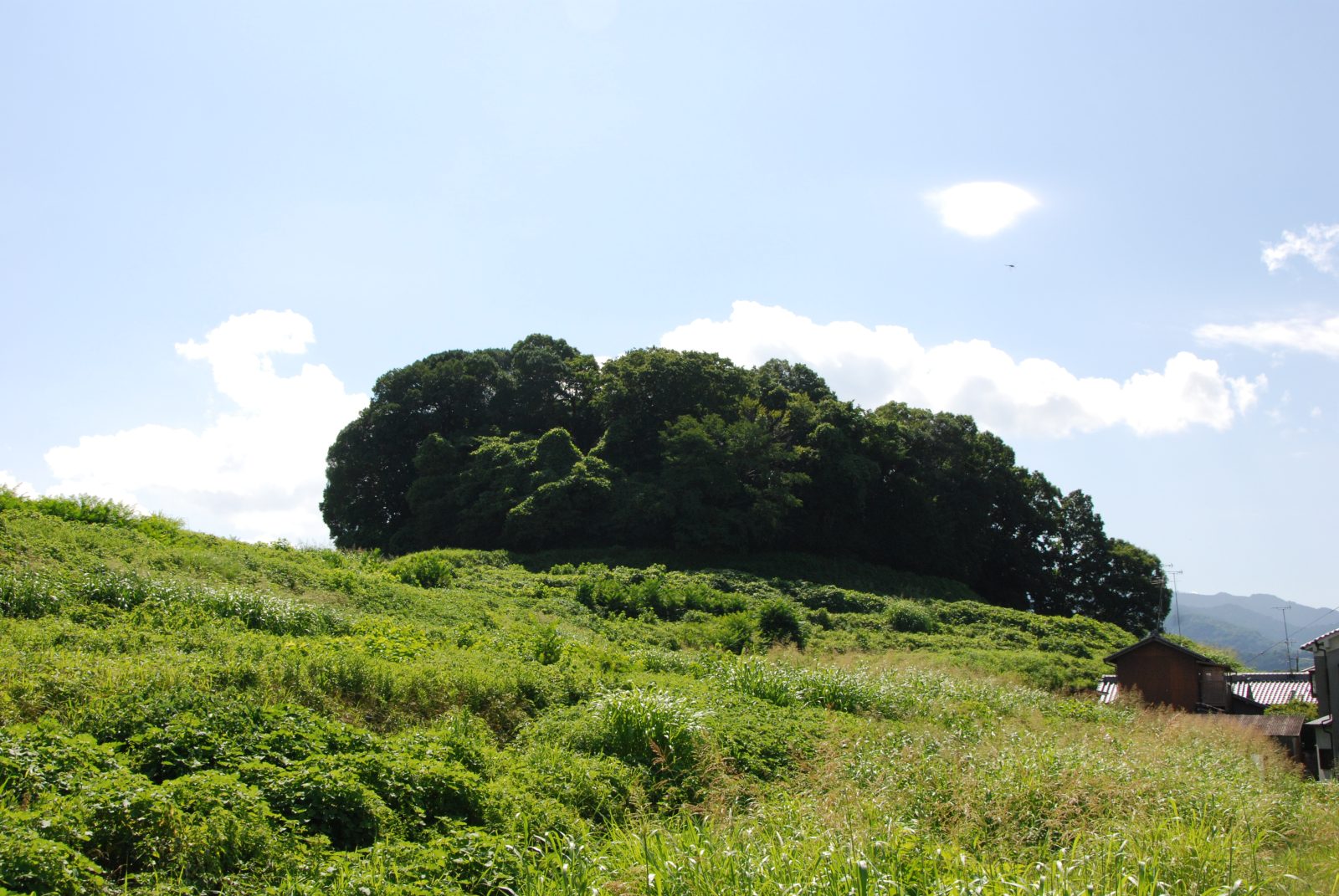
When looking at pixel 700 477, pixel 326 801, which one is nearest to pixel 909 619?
pixel 700 477

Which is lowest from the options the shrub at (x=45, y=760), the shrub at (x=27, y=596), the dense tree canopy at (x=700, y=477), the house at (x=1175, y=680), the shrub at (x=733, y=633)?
the house at (x=1175, y=680)

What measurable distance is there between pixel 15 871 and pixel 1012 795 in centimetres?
595

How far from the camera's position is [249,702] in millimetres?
6805

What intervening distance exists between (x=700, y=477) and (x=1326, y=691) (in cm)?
2028

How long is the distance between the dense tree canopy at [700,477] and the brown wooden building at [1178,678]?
1576 cm

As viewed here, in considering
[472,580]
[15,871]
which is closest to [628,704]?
[15,871]

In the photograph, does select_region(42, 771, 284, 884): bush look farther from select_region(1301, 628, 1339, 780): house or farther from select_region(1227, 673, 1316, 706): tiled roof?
select_region(1227, 673, 1316, 706): tiled roof

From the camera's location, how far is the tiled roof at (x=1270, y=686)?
2434cm

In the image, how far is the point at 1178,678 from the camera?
20938mm

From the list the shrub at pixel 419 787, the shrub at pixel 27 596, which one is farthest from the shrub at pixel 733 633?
the shrub at pixel 419 787

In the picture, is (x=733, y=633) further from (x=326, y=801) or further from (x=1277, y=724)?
(x=326, y=801)

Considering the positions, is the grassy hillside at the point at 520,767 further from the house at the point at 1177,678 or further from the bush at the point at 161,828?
the house at the point at 1177,678

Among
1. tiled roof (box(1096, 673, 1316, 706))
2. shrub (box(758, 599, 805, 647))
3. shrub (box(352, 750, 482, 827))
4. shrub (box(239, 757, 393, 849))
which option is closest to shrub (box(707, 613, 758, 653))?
shrub (box(758, 599, 805, 647))

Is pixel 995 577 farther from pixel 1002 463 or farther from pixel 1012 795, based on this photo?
pixel 1012 795
